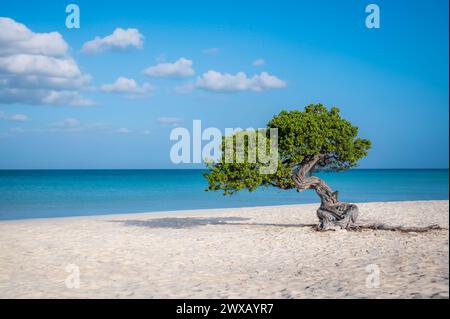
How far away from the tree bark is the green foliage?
33 centimetres

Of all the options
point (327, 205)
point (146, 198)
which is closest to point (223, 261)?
point (327, 205)

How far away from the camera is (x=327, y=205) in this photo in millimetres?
21406

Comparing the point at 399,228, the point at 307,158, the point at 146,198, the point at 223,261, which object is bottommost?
the point at 146,198

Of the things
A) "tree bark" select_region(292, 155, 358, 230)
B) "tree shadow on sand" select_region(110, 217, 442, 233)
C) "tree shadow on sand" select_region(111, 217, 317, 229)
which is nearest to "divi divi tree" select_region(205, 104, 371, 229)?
"tree bark" select_region(292, 155, 358, 230)

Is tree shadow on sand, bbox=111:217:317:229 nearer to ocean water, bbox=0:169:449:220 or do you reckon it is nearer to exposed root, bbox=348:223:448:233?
exposed root, bbox=348:223:448:233

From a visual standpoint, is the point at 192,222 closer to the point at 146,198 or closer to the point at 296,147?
the point at 296,147

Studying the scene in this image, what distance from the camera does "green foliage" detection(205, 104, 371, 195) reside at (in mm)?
19734

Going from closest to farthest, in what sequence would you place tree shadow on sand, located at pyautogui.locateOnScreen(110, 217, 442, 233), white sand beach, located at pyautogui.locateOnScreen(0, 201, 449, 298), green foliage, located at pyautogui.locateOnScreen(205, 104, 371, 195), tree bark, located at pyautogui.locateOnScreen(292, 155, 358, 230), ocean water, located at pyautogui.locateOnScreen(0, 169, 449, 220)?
1. white sand beach, located at pyautogui.locateOnScreen(0, 201, 449, 298)
2. green foliage, located at pyautogui.locateOnScreen(205, 104, 371, 195)
3. tree shadow on sand, located at pyautogui.locateOnScreen(110, 217, 442, 233)
4. tree bark, located at pyautogui.locateOnScreen(292, 155, 358, 230)
5. ocean water, located at pyautogui.locateOnScreen(0, 169, 449, 220)

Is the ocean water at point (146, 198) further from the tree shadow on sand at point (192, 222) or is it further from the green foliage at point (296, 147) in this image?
the green foliage at point (296, 147)

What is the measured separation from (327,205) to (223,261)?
315 inches

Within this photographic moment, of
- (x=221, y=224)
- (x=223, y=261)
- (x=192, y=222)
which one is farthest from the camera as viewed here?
(x=192, y=222)
